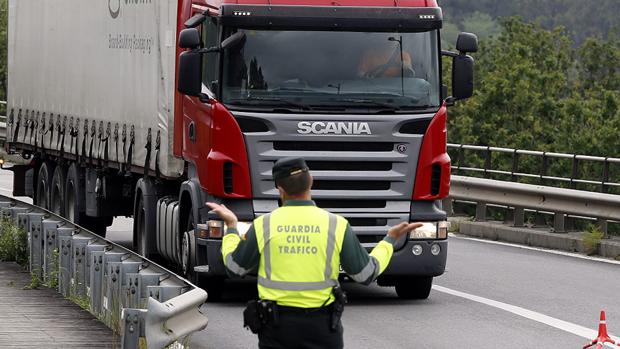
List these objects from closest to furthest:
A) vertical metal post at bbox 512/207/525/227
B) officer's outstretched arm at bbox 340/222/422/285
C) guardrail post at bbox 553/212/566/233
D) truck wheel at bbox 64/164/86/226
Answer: officer's outstretched arm at bbox 340/222/422/285
truck wheel at bbox 64/164/86/226
guardrail post at bbox 553/212/566/233
vertical metal post at bbox 512/207/525/227

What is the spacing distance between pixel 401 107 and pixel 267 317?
7471mm

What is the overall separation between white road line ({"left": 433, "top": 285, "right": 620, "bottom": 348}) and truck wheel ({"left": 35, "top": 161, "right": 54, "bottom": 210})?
8826 mm

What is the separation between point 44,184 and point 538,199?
692cm

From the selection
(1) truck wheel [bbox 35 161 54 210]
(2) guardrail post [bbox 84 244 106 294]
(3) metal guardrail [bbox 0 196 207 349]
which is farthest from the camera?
(1) truck wheel [bbox 35 161 54 210]

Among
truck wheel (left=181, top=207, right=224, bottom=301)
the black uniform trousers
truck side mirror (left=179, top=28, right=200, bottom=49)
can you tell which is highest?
truck side mirror (left=179, top=28, right=200, bottom=49)

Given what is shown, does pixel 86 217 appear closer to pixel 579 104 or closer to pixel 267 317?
pixel 267 317

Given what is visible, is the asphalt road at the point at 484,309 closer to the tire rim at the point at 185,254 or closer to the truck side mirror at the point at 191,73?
the tire rim at the point at 185,254

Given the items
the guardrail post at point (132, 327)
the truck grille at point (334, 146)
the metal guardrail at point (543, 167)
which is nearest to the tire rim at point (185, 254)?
the truck grille at point (334, 146)

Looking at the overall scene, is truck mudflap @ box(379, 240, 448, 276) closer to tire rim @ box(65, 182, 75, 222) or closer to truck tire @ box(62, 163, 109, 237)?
truck tire @ box(62, 163, 109, 237)

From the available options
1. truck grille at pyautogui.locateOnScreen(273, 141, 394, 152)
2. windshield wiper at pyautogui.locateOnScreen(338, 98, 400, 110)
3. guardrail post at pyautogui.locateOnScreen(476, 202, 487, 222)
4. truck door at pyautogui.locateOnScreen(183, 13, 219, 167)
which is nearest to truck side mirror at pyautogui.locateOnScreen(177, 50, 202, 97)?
truck door at pyautogui.locateOnScreen(183, 13, 219, 167)

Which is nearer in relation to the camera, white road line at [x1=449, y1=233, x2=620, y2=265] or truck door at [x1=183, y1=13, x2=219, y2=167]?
truck door at [x1=183, y1=13, x2=219, y2=167]

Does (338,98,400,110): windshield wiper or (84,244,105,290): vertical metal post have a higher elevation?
(338,98,400,110): windshield wiper

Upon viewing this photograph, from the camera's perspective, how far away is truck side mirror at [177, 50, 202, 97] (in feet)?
47.8

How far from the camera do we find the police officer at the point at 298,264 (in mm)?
7574
